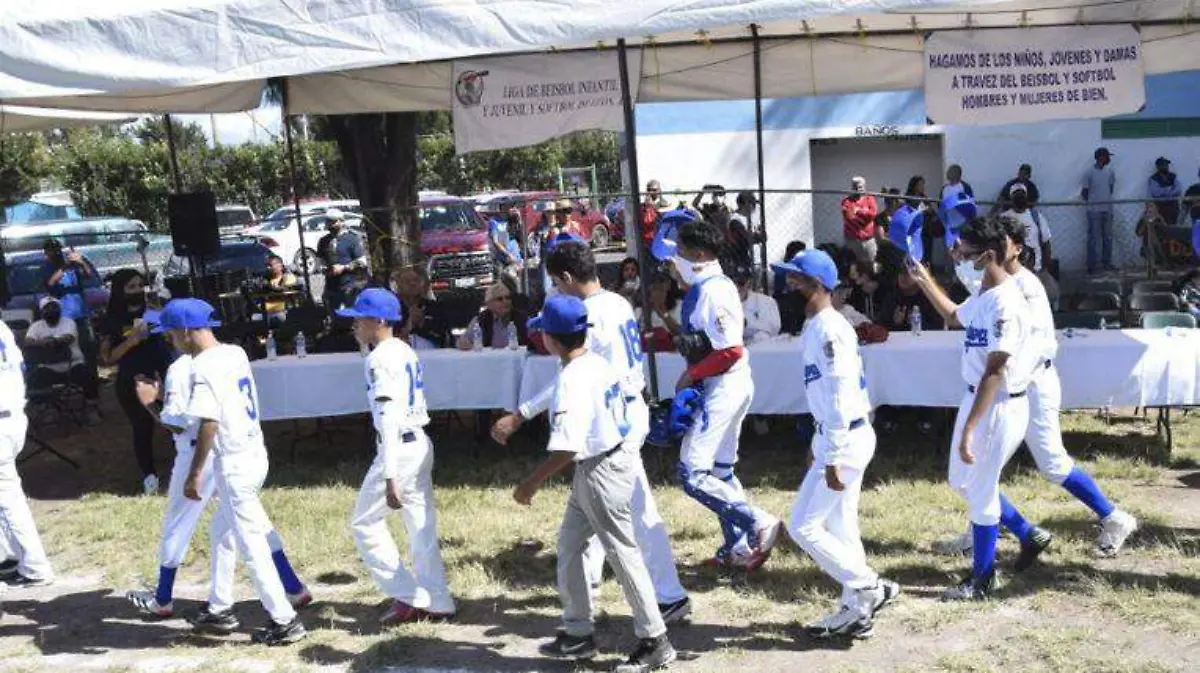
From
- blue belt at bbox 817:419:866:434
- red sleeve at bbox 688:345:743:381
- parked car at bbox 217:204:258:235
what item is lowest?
blue belt at bbox 817:419:866:434

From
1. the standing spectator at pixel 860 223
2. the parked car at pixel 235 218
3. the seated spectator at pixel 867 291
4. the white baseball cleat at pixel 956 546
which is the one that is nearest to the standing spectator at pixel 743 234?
the seated spectator at pixel 867 291

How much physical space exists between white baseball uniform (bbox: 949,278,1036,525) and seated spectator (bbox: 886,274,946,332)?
4.21 m

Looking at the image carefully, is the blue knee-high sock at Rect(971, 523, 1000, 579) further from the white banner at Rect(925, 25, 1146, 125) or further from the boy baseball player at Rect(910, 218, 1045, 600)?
the white banner at Rect(925, 25, 1146, 125)

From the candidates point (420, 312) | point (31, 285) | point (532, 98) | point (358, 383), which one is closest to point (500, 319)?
point (420, 312)

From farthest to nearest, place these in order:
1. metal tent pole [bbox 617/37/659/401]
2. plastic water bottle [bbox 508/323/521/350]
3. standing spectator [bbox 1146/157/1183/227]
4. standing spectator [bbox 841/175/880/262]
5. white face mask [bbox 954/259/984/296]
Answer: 1. standing spectator [bbox 1146/157/1183/227]
2. standing spectator [bbox 841/175/880/262]
3. plastic water bottle [bbox 508/323/521/350]
4. metal tent pole [bbox 617/37/659/401]
5. white face mask [bbox 954/259/984/296]

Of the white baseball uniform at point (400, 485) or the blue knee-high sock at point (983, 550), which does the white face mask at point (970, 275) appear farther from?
the white baseball uniform at point (400, 485)

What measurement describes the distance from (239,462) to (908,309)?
20.1 feet

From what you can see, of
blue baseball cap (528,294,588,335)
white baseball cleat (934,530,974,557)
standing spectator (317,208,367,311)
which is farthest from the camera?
standing spectator (317,208,367,311)

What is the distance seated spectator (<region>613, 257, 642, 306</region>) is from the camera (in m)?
10.9

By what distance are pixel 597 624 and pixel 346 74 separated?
7353mm

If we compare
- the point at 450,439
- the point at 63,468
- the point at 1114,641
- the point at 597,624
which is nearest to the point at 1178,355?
the point at 1114,641

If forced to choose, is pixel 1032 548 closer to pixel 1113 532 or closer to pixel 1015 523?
pixel 1015 523

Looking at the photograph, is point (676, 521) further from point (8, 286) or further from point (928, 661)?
point (8, 286)

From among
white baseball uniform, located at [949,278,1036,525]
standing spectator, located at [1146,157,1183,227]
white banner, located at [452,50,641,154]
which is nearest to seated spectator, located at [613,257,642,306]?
white banner, located at [452,50,641,154]
